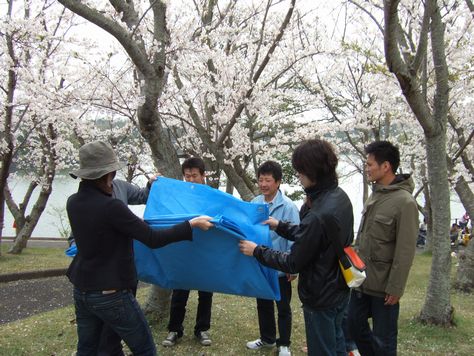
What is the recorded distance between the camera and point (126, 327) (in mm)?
2768

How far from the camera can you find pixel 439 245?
533cm

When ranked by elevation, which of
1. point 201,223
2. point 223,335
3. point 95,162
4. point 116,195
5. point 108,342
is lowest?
point 223,335

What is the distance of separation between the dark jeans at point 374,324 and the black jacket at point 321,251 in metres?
0.76

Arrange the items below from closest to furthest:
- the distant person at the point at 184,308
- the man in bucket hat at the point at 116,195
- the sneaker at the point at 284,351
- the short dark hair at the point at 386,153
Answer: the man in bucket hat at the point at 116,195 < the short dark hair at the point at 386,153 < the sneaker at the point at 284,351 < the distant person at the point at 184,308

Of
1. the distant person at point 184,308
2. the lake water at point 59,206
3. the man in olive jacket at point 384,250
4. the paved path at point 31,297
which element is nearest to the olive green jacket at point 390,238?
the man in olive jacket at point 384,250

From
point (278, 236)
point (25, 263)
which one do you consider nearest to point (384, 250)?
point (278, 236)

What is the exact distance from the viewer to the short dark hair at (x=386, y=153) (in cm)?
352

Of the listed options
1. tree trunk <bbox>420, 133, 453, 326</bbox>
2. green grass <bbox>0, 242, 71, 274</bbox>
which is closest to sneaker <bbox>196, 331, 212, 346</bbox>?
tree trunk <bbox>420, 133, 453, 326</bbox>

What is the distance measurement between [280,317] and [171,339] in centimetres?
114

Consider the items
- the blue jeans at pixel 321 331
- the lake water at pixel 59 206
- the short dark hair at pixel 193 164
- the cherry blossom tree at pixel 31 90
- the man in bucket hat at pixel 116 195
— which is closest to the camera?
the blue jeans at pixel 321 331

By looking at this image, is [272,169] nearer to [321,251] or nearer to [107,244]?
[321,251]

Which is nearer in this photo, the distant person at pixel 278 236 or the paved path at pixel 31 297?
the distant person at pixel 278 236

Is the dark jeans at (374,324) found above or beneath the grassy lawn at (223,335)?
above

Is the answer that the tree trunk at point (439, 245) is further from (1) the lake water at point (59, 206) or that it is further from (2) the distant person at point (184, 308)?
(1) the lake water at point (59, 206)
